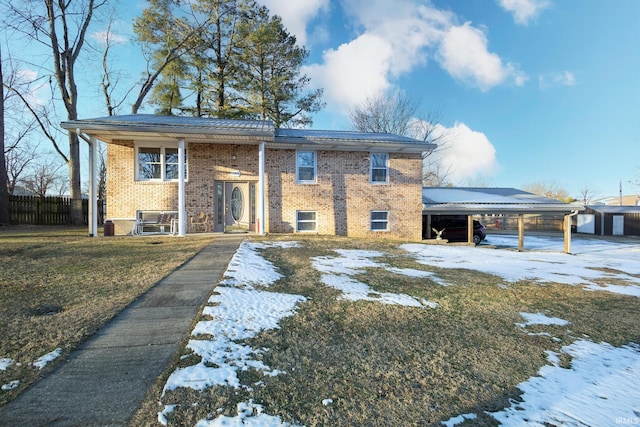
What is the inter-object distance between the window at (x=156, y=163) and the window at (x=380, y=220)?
8372 millimetres

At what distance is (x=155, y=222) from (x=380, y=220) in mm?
9408

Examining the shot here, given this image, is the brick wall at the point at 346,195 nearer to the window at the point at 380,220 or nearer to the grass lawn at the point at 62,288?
the window at the point at 380,220

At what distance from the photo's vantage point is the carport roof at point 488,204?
14.9 metres

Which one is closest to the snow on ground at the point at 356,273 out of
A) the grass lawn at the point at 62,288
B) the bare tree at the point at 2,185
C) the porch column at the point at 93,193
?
the grass lawn at the point at 62,288

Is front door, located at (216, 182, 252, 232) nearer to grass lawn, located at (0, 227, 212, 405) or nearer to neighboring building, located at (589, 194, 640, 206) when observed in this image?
grass lawn, located at (0, 227, 212, 405)

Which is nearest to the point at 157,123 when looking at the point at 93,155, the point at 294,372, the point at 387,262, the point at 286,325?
the point at 93,155

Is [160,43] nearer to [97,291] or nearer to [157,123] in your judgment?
[157,123]

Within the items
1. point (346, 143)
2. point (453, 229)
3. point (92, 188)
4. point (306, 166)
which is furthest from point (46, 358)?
point (453, 229)

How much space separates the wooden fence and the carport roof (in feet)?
64.2

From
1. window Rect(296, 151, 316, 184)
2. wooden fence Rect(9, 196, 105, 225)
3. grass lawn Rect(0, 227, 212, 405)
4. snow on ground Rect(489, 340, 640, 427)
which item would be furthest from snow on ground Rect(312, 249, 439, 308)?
wooden fence Rect(9, 196, 105, 225)

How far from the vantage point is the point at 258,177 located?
12.9 metres

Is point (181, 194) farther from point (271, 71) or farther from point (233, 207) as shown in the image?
point (271, 71)

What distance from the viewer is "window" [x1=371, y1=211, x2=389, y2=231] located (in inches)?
554

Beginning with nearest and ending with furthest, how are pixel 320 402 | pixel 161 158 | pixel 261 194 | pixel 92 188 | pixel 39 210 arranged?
pixel 320 402 < pixel 92 188 < pixel 261 194 < pixel 161 158 < pixel 39 210
